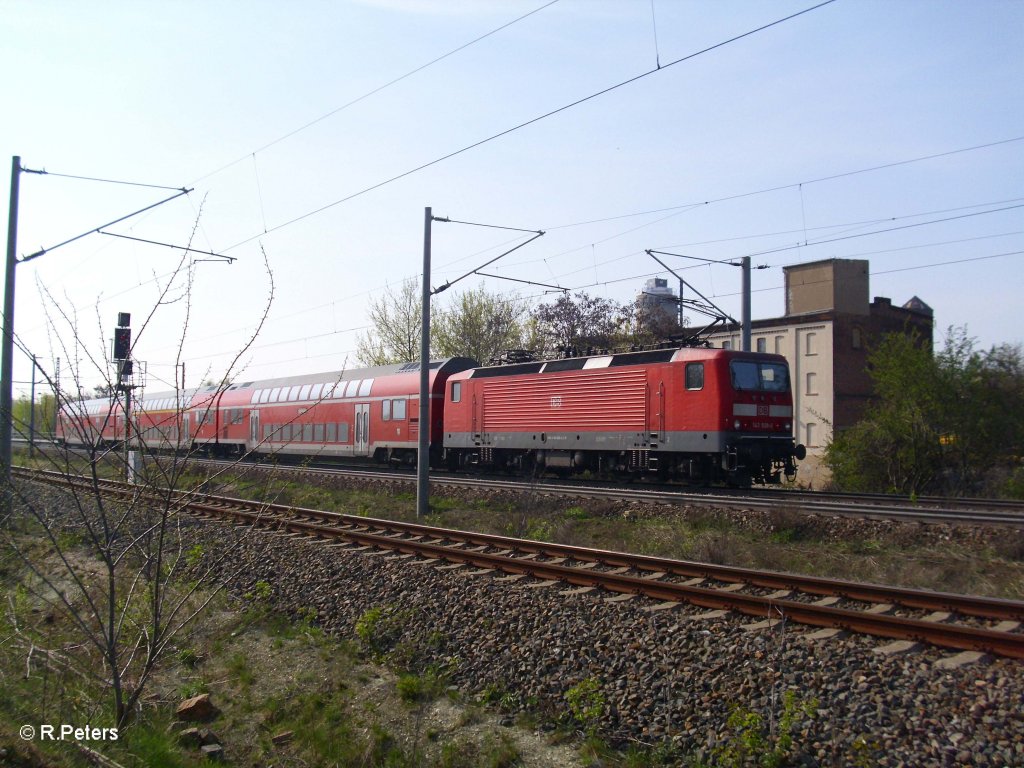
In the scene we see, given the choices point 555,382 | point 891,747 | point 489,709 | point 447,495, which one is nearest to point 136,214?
point 447,495

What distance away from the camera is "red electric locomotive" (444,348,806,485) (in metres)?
17.9

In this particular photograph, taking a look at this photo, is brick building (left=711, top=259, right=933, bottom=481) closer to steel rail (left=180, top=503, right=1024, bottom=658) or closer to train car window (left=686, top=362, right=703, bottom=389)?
train car window (left=686, top=362, right=703, bottom=389)

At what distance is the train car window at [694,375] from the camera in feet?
59.4

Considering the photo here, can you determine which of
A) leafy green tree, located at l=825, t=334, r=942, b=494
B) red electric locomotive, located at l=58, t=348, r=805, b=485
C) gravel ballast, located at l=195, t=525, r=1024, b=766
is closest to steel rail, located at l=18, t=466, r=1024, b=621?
gravel ballast, located at l=195, t=525, r=1024, b=766

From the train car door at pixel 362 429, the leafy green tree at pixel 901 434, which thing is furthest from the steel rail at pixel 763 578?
the train car door at pixel 362 429

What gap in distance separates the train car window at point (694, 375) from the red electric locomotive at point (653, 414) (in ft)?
0.07

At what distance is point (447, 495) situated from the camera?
19.2m

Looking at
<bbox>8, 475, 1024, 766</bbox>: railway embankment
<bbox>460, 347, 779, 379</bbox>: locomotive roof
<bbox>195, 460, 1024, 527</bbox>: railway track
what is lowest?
<bbox>8, 475, 1024, 766</bbox>: railway embankment

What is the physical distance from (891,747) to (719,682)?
1394 mm

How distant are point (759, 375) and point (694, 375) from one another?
64.2 inches

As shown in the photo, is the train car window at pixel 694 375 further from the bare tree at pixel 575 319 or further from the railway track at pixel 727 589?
the bare tree at pixel 575 319

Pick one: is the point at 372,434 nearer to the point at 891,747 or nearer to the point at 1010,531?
the point at 1010,531

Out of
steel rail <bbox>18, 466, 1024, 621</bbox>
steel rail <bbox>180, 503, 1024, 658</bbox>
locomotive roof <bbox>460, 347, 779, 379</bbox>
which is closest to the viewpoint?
steel rail <bbox>180, 503, 1024, 658</bbox>

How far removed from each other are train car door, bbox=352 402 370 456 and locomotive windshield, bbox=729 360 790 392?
46.9 feet
